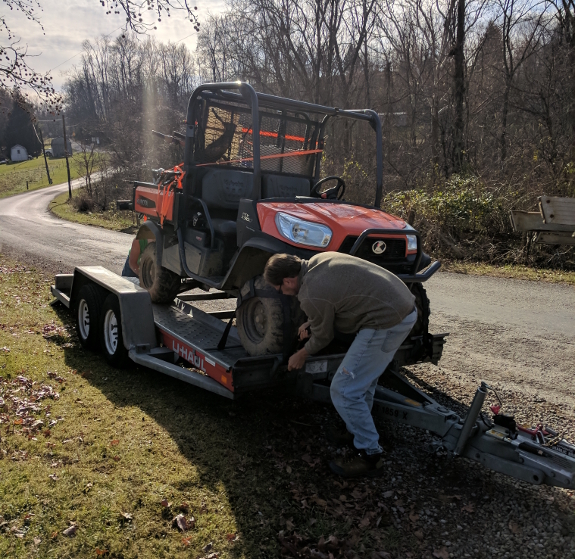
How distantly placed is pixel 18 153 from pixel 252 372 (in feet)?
313

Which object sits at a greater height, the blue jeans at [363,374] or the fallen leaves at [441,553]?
the blue jeans at [363,374]

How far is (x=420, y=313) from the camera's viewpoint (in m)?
4.77

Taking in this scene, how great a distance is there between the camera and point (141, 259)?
21.9 feet

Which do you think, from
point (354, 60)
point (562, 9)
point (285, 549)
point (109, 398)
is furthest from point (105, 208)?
point (285, 549)

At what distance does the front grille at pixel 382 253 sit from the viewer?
13.4 ft

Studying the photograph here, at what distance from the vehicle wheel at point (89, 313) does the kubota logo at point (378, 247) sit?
128 inches

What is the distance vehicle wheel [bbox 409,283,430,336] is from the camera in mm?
4730

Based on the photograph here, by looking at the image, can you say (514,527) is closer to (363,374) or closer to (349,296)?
(363,374)

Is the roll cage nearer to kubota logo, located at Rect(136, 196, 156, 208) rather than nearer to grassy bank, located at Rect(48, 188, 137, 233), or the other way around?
kubota logo, located at Rect(136, 196, 156, 208)

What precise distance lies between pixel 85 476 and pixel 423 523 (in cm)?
224

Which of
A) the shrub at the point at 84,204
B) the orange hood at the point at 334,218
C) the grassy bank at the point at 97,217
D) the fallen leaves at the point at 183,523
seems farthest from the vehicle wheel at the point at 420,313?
the shrub at the point at 84,204

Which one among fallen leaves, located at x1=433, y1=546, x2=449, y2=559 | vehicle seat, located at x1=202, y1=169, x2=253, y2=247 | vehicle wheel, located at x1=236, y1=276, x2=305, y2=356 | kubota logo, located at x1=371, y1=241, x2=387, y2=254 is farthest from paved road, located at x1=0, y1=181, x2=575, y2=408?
vehicle seat, located at x1=202, y1=169, x2=253, y2=247

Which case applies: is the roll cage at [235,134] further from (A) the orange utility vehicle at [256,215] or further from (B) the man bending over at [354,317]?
(B) the man bending over at [354,317]

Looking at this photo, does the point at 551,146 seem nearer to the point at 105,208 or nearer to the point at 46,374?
the point at 46,374
